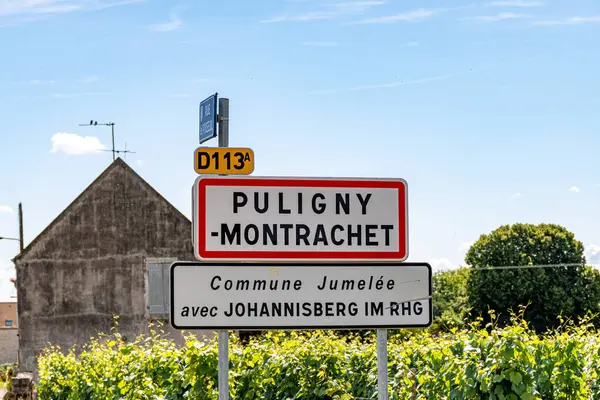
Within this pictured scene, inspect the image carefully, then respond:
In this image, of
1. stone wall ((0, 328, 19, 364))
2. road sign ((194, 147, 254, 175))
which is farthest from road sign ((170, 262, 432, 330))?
stone wall ((0, 328, 19, 364))

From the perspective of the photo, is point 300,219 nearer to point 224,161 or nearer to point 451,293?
point 224,161

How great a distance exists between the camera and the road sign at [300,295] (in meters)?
4.70

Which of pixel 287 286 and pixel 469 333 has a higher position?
pixel 287 286

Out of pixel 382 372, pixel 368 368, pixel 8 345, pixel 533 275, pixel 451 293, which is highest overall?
pixel 533 275

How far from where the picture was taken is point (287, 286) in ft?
15.6

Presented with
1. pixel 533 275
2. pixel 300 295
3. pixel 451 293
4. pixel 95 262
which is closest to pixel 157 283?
pixel 95 262

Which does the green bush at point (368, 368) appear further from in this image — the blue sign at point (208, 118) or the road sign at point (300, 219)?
the blue sign at point (208, 118)

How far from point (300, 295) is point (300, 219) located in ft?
1.38

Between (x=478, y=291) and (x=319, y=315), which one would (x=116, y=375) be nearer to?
(x=319, y=315)

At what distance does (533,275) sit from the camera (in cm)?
4859

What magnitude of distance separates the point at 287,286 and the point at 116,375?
6.61 m

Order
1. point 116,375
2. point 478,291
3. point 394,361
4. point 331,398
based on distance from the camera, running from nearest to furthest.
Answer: point 394,361
point 331,398
point 116,375
point 478,291

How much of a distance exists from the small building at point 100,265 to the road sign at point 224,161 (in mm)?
19528

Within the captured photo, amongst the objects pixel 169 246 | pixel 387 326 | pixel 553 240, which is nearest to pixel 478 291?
pixel 553 240
